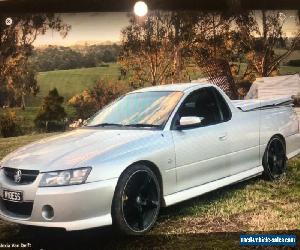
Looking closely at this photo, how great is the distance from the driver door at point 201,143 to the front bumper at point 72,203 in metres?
0.84

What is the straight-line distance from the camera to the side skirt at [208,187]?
4727mm

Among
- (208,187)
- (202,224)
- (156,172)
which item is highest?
(156,172)

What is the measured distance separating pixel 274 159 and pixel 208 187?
1.29 metres

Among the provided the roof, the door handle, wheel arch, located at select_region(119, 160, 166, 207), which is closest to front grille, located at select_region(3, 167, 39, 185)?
wheel arch, located at select_region(119, 160, 166, 207)

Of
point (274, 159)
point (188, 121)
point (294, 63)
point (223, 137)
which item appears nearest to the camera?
point (294, 63)

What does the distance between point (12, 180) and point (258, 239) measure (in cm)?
190

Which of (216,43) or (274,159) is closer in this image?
(216,43)

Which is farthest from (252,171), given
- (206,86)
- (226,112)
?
(206,86)

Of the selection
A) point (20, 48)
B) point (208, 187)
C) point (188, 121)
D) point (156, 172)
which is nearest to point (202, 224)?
point (208, 187)

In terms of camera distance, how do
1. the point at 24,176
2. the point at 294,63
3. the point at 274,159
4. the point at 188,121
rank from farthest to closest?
the point at 274,159, the point at 188,121, the point at 294,63, the point at 24,176

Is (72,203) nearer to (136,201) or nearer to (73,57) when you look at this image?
(136,201)

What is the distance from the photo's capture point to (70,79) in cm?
467

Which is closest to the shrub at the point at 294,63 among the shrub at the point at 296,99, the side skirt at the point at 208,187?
the shrub at the point at 296,99

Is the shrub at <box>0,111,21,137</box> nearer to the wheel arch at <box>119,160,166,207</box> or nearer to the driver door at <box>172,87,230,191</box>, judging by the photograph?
the wheel arch at <box>119,160,166,207</box>
